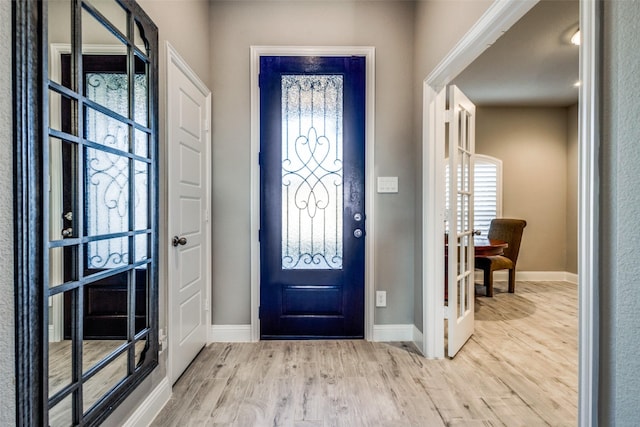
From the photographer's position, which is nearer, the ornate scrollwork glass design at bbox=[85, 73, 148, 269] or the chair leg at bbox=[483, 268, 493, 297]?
the ornate scrollwork glass design at bbox=[85, 73, 148, 269]

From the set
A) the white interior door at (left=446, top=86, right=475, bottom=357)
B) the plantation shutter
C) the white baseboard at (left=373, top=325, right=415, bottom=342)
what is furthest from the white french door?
the plantation shutter

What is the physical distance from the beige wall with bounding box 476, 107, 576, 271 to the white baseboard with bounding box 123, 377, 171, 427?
5088mm

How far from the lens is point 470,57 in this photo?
2.06 metres

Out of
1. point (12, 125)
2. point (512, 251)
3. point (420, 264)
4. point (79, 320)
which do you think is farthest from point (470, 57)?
point (512, 251)

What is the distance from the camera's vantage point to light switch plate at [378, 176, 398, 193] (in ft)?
9.20

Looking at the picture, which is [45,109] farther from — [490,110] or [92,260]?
[490,110]

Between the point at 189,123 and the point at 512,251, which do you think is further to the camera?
the point at 512,251

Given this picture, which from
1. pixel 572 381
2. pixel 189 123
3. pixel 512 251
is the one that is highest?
pixel 189 123

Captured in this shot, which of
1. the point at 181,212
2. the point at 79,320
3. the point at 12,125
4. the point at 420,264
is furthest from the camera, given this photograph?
the point at 420,264

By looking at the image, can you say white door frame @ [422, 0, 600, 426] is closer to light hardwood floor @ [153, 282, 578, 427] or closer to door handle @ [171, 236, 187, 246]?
light hardwood floor @ [153, 282, 578, 427]

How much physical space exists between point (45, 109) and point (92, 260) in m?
0.57

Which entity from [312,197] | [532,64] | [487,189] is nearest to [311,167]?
[312,197]

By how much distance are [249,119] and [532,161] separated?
454 cm

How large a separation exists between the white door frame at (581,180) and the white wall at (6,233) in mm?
1740
